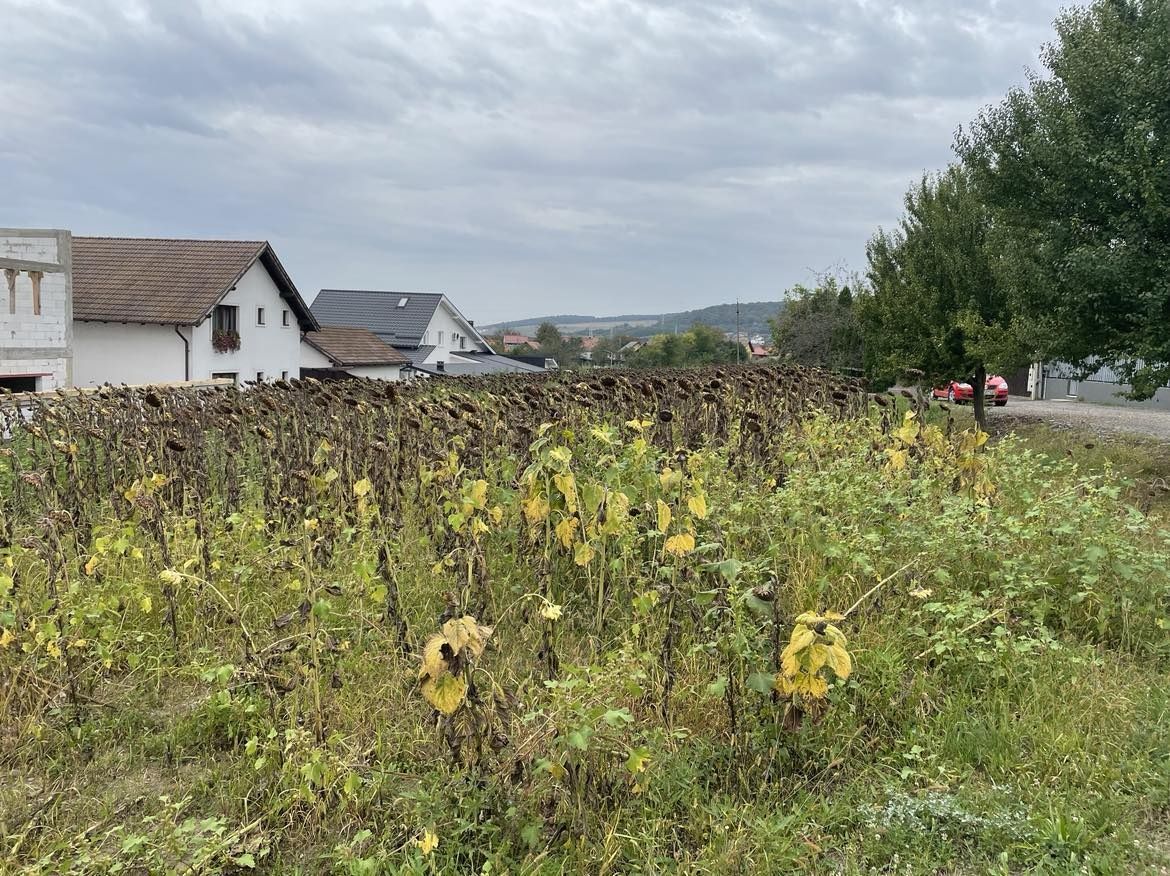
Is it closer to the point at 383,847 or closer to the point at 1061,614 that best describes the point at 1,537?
the point at 383,847

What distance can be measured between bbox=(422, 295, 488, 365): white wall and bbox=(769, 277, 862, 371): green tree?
2245 cm

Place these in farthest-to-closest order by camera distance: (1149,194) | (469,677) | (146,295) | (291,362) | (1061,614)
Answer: (291,362)
(146,295)
(1149,194)
(1061,614)
(469,677)

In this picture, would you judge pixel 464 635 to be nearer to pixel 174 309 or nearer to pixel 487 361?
pixel 174 309

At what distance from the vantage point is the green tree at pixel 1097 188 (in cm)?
1109

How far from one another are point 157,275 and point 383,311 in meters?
26.1

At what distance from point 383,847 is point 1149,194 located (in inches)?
473

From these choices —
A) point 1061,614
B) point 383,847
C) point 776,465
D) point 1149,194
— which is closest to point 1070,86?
point 1149,194

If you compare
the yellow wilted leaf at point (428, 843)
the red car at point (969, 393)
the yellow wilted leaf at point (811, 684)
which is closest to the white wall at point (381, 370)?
the red car at point (969, 393)

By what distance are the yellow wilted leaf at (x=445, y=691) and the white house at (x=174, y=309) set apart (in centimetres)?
2654

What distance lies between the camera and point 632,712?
2953 mm

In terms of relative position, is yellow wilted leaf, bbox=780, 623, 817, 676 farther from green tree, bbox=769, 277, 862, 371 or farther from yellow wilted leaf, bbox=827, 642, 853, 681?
green tree, bbox=769, 277, 862, 371

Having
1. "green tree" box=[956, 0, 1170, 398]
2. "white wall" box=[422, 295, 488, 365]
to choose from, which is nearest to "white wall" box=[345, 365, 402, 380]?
"white wall" box=[422, 295, 488, 365]

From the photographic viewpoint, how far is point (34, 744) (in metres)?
2.97

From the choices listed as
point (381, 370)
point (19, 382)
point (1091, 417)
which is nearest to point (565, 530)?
point (19, 382)
